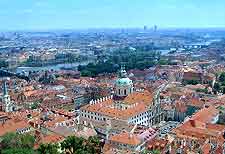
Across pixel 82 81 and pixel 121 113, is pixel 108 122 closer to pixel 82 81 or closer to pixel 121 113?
pixel 121 113

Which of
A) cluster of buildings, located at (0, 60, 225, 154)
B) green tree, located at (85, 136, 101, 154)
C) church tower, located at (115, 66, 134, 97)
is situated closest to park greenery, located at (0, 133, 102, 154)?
green tree, located at (85, 136, 101, 154)

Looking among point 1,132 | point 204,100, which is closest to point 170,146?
point 1,132

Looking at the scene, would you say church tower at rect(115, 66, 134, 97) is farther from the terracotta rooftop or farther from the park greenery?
the park greenery

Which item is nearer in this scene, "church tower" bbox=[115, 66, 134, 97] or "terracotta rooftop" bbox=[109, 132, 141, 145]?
"terracotta rooftop" bbox=[109, 132, 141, 145]

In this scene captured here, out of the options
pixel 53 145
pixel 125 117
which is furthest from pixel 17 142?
pixel 125 117

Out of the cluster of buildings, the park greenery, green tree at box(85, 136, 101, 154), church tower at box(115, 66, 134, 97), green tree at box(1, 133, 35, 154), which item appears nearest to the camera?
the park greenery

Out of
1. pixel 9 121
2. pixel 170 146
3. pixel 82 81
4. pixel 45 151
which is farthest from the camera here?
pixel 82 81

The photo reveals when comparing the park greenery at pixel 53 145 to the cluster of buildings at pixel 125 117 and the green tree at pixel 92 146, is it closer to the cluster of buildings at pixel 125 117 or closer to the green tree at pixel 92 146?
the green tree at pixel 92 146

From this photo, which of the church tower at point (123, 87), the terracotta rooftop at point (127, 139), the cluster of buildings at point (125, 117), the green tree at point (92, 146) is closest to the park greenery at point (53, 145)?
the green tree at point (92, 146)

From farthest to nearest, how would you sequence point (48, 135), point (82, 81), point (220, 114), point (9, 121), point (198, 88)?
point (82, 81) → point (198, 88) → point (220, 114) → point (9, 121) → point (48, 135)
